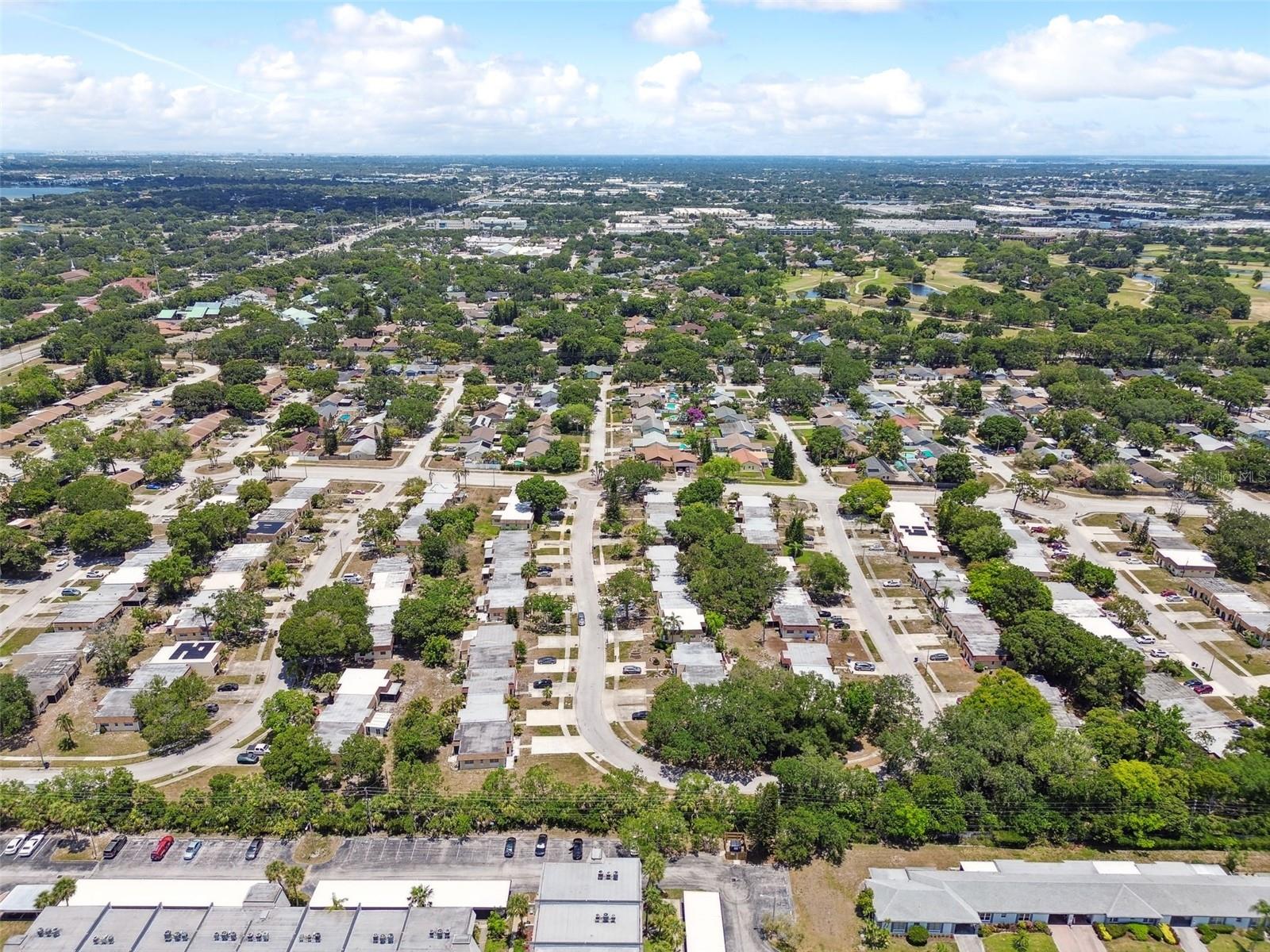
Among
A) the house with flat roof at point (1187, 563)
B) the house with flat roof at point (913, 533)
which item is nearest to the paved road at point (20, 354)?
the house with flat roof at point (913, 533)

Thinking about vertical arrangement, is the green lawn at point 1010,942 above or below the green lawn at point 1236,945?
below

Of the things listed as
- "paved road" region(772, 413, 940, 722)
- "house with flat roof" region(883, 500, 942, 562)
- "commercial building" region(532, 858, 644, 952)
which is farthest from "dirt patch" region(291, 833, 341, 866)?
"house with flat roof" region(883, 500, 942, 562)

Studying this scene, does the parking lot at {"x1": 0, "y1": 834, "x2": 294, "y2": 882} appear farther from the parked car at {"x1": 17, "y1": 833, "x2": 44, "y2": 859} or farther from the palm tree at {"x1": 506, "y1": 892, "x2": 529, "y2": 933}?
the palm tree at {"x1": 506, "y1": 892, "x2": 529, "y2": 933}

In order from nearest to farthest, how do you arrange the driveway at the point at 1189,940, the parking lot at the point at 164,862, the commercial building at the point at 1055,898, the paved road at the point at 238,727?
the driveway at the point at 1189,940, the commercial building at the point at 1055,898, the parking lot at the point at 164,862, the paved road at the point at 238,727

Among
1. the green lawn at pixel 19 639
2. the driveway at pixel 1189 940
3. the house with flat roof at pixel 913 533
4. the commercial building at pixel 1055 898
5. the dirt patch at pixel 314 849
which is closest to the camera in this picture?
the driveway at pixel 1189 940

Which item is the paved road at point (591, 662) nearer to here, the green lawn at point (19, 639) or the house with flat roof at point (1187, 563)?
the green lawn at point (19, 639)

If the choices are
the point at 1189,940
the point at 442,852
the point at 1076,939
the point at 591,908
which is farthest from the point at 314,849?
the point at 1189,940

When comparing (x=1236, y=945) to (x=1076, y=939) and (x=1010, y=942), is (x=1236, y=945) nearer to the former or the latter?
(x=1076, y=939)

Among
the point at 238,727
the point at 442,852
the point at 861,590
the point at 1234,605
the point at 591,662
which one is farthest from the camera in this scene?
the point at 861,590
